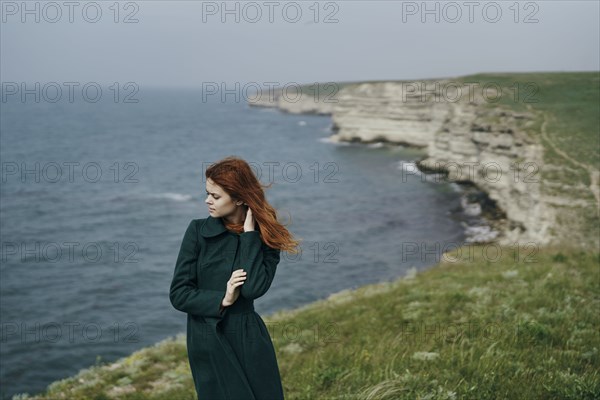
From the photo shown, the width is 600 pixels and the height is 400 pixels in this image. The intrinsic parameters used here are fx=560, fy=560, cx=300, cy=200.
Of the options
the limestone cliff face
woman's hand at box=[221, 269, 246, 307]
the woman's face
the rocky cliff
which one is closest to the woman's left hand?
the woman's face

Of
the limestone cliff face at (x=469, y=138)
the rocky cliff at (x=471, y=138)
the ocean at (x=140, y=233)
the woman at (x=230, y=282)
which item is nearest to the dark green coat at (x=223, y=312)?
the woman at (x=230, y=282)

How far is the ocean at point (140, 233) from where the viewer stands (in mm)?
27062

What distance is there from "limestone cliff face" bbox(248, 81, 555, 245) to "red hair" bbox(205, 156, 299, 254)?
32.7 m

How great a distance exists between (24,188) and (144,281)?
3114cm

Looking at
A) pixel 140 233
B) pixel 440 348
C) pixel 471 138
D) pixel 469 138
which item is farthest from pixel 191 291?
pixel 469 138

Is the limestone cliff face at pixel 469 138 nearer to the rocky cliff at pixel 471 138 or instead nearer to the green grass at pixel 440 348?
the rocky cliff at pixel 471 138

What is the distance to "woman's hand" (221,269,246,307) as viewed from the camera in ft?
14.4

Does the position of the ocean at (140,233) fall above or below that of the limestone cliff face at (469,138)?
below

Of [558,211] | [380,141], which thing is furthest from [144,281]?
[380,141]

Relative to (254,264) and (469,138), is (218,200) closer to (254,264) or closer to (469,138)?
(254,264)

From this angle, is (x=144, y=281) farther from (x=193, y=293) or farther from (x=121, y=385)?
(x=193, y=293)

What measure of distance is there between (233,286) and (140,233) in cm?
4110

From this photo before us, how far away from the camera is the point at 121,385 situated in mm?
11188

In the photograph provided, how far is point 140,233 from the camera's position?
143ft
